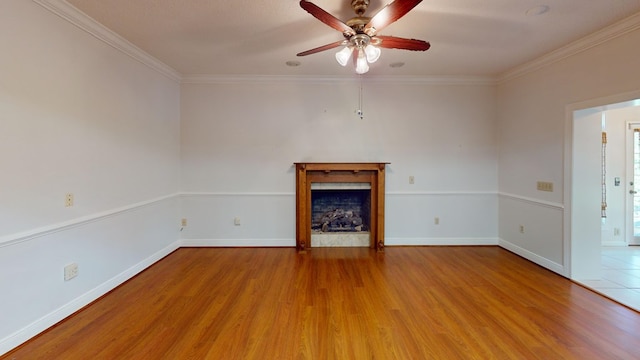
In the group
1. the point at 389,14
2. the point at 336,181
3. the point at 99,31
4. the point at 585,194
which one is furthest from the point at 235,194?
the point at 585,194

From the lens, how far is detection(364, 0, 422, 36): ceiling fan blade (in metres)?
1.84

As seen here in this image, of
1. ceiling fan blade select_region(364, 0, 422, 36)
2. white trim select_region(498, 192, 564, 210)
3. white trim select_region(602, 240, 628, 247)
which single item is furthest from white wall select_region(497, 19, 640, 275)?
ceiling fan blade select_region(364, 0, 422, 36)

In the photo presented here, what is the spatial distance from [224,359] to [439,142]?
13.2ft

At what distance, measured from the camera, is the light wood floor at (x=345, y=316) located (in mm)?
2074

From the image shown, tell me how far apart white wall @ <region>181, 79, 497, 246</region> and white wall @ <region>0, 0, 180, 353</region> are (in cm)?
89

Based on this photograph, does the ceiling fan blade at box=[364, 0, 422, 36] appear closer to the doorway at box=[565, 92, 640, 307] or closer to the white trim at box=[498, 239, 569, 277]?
the doorway at box=[565, 92, 640, 307]

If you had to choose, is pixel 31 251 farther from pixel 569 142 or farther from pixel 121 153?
pixel 569 142

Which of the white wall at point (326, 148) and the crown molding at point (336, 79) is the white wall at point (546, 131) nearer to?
the white wall at point (326, 148)

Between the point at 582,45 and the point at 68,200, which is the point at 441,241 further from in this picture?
the point at 68,200

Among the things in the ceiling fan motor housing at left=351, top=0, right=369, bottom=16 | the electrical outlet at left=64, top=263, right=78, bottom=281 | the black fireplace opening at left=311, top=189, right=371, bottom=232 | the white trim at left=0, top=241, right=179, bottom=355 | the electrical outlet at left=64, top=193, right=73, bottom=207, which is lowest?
the white trim at left=0, top=241, right=179, bottom=355

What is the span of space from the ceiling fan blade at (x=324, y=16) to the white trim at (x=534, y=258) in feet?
11.6

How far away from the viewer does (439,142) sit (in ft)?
15.0

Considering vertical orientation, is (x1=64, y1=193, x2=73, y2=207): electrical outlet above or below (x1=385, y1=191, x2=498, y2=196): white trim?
above

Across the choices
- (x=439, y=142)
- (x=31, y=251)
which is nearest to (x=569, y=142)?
(x=439, y=142)
